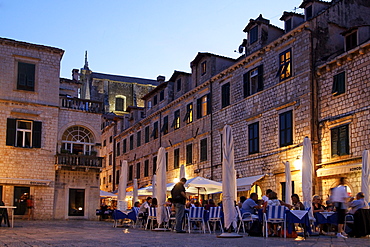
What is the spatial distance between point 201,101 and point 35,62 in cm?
1078

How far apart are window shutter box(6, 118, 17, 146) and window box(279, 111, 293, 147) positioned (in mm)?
14541

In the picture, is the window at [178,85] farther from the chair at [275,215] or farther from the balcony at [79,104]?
the chair at [275,215]

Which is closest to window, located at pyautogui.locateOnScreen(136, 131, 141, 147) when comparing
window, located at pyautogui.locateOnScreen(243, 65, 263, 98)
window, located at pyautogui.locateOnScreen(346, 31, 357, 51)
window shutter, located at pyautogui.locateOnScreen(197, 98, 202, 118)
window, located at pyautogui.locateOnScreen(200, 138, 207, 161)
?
window shutter, located at pyautogui.locateOnScreen(197, 98, 202, 118)

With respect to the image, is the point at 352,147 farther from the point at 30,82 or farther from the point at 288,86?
the point at 30,82

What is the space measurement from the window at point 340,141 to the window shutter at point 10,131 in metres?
17.0

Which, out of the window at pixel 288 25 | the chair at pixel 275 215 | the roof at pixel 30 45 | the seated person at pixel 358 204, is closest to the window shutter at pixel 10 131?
the roof at pixel 30 45

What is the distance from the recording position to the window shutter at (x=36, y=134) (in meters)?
27.6

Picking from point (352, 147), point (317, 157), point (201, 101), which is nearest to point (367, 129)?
point (352, 147)

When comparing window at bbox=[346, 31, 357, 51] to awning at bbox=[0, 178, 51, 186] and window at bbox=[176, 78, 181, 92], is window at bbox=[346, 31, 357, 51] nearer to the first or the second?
window at bbox=[176, 78, 181, 92]

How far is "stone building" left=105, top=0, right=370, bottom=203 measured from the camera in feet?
65.9

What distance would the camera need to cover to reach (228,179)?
12.3m

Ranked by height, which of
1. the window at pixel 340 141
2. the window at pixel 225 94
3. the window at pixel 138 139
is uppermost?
the window at pixel 225 94

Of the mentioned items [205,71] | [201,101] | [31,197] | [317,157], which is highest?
[205,71]

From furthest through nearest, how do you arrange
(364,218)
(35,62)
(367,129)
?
(35,62) → (367,129) → (364,218)
